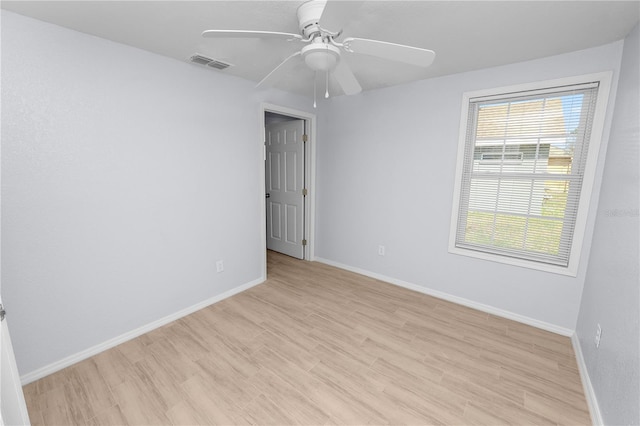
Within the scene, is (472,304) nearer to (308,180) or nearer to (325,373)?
(325,373)

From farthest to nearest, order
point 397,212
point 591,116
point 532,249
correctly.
→ point 397,212, point 532,249, point 591,116

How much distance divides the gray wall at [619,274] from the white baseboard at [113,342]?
118 inches

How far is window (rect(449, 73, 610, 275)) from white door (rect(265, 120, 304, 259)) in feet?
6.92

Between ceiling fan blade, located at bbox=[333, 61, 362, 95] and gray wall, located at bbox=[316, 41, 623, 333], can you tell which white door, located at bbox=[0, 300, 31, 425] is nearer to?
ceiling fan blade, located at bbox=[333, 61, 362, 95]

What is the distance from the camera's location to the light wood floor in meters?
1.62

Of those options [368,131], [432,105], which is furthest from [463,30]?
[368,131]

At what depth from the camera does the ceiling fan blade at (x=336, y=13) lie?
106 centimetres

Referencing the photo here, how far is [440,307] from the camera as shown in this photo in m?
2.85

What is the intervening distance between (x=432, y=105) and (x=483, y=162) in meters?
0.78

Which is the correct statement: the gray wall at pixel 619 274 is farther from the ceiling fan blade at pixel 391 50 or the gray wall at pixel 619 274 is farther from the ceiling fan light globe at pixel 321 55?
the ceiling fan light globe at pixel 321 55

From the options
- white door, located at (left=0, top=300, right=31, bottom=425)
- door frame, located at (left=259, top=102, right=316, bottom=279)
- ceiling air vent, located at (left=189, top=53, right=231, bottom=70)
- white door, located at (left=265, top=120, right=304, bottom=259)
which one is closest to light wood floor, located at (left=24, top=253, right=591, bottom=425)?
white door, located at (left=0, top=300, right=31, bottom=425)

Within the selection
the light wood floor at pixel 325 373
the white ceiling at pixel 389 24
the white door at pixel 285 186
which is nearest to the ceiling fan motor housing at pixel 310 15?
the white ceiling at pixel 389 24

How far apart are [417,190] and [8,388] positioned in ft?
10.6

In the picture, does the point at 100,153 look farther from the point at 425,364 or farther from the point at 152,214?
the point at 425,364
